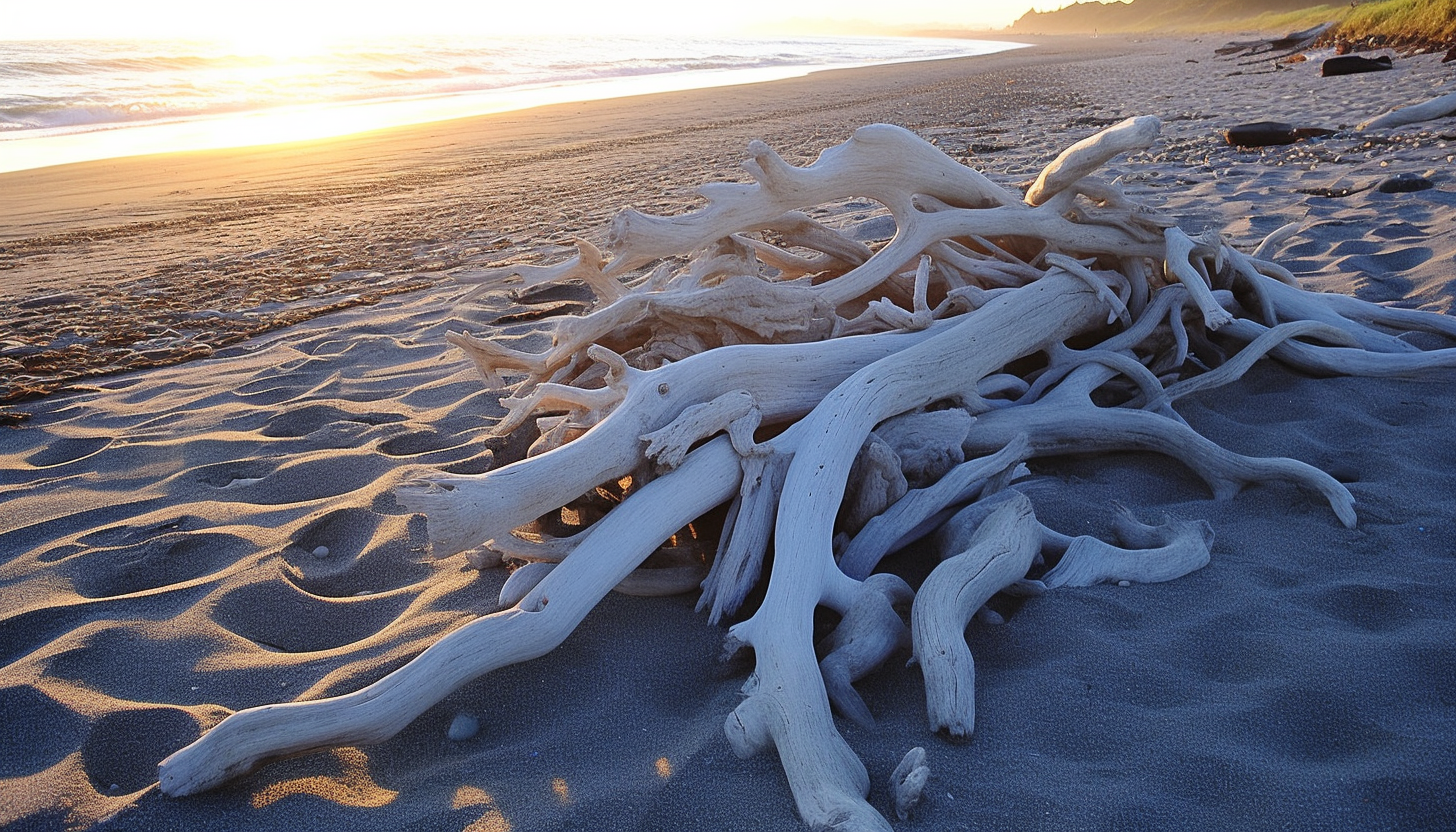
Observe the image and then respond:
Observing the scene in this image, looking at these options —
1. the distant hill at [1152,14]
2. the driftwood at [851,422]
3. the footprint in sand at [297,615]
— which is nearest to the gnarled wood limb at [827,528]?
the driftwood at [851,422]

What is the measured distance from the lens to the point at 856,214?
661 cm

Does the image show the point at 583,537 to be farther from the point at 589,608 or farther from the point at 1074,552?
the point at 1074,552

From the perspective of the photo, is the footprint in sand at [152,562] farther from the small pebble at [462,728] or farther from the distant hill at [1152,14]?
the distant hill at [1152,14]

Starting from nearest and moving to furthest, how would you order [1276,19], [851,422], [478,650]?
[478,650], [851,422], [1276,19]

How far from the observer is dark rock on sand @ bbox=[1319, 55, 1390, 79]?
12.3 meters

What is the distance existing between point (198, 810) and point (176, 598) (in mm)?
997

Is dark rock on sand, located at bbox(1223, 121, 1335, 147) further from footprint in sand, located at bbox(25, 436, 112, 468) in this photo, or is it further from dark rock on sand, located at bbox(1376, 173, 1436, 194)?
footprint in sand, located at bbox(25, 436, 112, 468)

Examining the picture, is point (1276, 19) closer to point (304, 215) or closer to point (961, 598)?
point (304, 215)

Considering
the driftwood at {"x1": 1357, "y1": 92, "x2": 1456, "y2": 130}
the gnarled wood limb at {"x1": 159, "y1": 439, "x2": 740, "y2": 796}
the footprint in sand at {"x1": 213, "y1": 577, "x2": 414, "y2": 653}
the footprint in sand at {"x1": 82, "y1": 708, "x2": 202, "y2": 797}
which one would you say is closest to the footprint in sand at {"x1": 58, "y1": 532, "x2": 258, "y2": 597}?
the footprint in sand at {"x1": 213, "y1": 577, "x2": 414, "y2": 653}

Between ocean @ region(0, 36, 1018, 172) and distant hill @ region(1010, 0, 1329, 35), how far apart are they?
35.0 m

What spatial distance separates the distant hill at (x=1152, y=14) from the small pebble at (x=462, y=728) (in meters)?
51.7

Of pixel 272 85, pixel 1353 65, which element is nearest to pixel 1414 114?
pixel 1353 65

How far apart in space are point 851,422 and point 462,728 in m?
1.25

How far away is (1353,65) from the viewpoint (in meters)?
12.4
